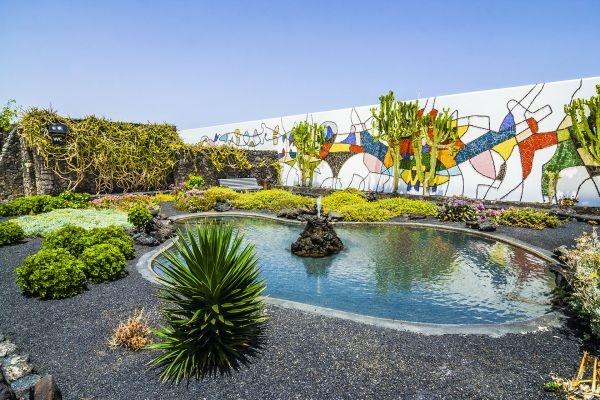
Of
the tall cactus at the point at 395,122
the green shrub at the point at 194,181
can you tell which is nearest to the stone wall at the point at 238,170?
the green shrub at the point at 194,181

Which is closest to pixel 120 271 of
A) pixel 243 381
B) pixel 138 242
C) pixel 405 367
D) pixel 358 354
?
pixel 138 242

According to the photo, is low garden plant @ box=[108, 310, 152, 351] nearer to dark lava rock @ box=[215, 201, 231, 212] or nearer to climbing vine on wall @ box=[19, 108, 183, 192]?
dark lava rock @ box=[215, 201, 231, 212]

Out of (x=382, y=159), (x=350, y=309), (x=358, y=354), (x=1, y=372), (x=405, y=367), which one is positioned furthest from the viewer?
(x=382, y=159)

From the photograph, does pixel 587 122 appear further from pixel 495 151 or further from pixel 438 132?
pixel 438 132

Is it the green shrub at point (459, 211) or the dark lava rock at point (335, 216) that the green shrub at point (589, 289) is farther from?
the dark lava rock at point (335, 216)

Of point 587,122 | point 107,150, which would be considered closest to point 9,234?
point 107,150

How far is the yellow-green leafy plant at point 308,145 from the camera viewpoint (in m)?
17.8

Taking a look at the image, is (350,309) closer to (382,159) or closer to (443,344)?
(443,344)

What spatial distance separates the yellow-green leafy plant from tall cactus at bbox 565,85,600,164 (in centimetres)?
1019

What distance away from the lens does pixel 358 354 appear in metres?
3.52

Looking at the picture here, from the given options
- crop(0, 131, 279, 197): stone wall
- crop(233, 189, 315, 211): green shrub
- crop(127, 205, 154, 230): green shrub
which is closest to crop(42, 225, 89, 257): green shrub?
crop(127, 205, 154, 230): green shrub

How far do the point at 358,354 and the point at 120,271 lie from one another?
14.3 ft

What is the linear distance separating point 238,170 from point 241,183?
121 centimetres

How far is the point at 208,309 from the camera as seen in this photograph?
135 inches
